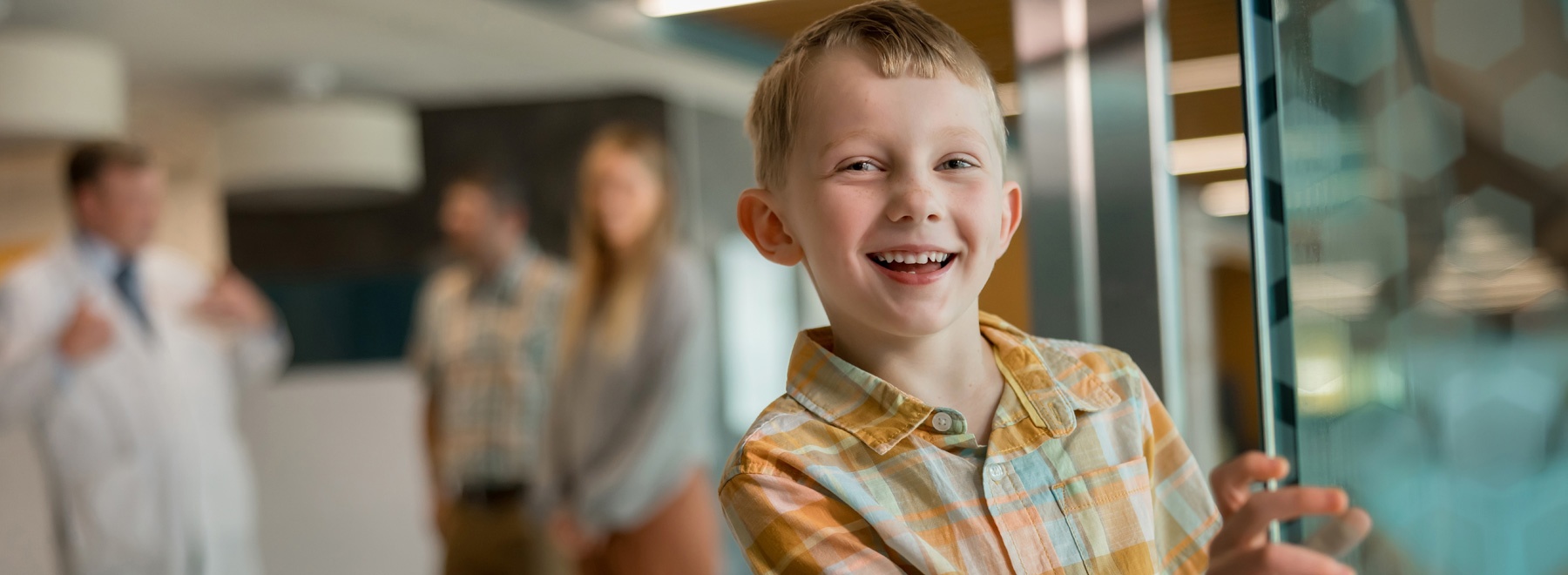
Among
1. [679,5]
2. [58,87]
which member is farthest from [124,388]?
[679,5]

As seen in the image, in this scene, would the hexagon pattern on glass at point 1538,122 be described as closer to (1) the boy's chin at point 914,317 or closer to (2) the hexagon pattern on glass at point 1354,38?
(2) the hexagon pattern on glass at point 1354,38

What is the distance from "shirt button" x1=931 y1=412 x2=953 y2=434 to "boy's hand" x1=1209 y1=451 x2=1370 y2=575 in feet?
0.26

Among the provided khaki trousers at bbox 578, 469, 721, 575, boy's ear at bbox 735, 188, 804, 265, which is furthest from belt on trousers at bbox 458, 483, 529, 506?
boy's ear at bbox 735, 188, 804, 265

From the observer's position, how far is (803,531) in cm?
37

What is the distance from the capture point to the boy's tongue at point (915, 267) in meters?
0.36

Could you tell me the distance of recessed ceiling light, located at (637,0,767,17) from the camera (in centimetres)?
77

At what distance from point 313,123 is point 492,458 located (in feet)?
2.53

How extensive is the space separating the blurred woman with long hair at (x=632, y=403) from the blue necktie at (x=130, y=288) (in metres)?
0.70

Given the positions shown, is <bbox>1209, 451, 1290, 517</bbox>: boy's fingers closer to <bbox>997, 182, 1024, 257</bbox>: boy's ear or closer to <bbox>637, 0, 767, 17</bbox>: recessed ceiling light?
<bbox>997, 182, 1024, 257</bbox>: boy's ear

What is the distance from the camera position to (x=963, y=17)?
1.35 ft

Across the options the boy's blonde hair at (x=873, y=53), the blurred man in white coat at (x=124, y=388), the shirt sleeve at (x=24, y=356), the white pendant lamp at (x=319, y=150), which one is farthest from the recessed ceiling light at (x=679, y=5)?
the shirt sleeve at (x=24, y=356)

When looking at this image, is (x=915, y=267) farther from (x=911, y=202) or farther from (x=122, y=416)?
(x=122, y=416)

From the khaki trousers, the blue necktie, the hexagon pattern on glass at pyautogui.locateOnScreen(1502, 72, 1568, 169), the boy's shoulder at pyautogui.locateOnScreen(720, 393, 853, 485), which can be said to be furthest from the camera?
the khaki trousers

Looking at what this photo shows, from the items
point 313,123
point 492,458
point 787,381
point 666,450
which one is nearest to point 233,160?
point 313,123
